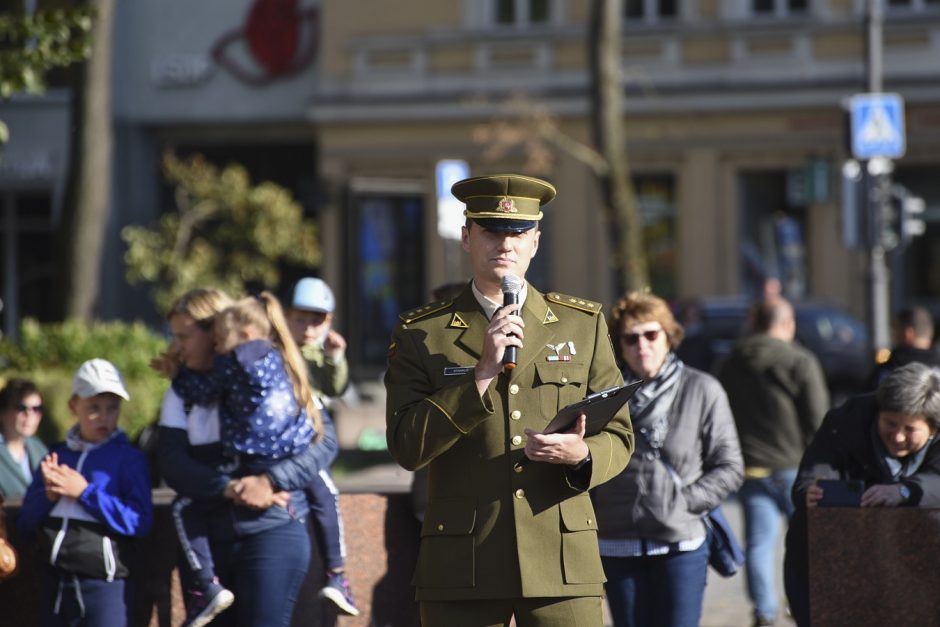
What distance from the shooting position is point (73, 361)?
492 inches

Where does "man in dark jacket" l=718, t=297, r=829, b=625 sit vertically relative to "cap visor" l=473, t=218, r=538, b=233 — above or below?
below

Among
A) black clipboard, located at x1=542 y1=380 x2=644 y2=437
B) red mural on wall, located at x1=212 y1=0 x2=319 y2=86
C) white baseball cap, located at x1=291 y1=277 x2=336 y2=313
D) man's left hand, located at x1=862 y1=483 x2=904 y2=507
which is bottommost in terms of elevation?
man's left hand, located at x1=862 y1=483 x2=904 y2=507

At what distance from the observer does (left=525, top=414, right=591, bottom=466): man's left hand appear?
4.23m

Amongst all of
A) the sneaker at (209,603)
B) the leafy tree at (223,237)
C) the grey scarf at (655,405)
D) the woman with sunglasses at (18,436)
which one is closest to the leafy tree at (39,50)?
the woman with sunglasses at (18,436)

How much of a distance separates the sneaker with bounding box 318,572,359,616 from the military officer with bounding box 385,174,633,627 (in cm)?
172

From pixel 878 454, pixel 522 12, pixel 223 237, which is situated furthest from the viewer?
pixel 522 12

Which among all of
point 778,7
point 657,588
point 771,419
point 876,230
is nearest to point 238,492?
point 657,588

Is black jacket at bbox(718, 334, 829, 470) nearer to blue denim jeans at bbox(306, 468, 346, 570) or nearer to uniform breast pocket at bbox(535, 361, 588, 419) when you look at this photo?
blue denim jeans at bbox(306, 468, 346, 570)

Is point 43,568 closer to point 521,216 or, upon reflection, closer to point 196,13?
point 521,216

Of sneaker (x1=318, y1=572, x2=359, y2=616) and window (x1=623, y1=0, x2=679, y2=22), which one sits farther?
window (x1=623, y1=0, x2=679, y2=22)

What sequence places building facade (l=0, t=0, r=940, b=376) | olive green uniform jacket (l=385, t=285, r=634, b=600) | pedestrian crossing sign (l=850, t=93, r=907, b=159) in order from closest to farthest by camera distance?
olive green uniform jacket (l=385, t=285, r=634, b=600) → pedestrian crossing sign (l=850, t=93, r=907, b=159) → building facade (l=0, t=0, r=940, b=376)

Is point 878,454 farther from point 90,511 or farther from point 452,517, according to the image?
point 90,511

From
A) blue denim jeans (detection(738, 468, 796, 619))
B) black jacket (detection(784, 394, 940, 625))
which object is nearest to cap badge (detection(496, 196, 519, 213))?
black jacket (detection(784, 394, 940, 625))

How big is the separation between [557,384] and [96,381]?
238cm
